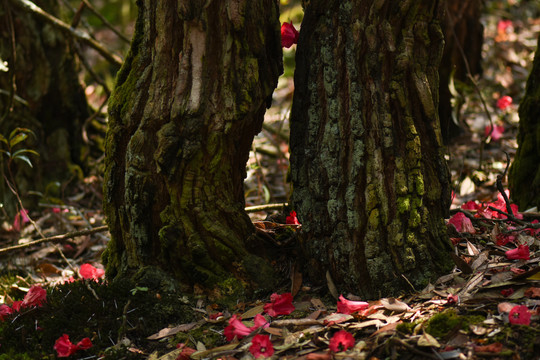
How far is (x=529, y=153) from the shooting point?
2.99 m

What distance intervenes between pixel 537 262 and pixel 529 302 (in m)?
0.33

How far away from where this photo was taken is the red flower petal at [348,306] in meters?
2.11

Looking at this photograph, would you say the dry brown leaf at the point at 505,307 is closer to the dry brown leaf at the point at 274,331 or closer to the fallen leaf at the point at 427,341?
the fallen leaf at the point at 427,341

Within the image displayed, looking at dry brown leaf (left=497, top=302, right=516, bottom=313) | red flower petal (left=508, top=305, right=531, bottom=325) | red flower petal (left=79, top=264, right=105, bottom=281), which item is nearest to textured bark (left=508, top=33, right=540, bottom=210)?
dry brown leaf (left=497, top=302, right=516, bottom=313)

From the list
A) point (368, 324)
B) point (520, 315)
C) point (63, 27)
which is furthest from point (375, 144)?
point (63, 27)

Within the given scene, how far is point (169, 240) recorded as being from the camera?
2328 mm

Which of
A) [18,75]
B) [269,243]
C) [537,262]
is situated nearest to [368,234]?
[269,243]

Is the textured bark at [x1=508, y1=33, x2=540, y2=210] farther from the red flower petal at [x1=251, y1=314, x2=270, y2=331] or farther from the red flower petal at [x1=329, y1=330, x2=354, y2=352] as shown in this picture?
the red flower petal at [x1=251, y1=314, x2=270, y2=331]

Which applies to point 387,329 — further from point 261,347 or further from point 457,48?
point 457,48

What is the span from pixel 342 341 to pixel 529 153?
1784mm

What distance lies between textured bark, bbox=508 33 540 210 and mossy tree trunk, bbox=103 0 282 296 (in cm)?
155

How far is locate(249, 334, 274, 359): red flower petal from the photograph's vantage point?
1938 mm

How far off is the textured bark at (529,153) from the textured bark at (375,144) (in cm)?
92

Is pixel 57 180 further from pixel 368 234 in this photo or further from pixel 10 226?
pixel 368 234
